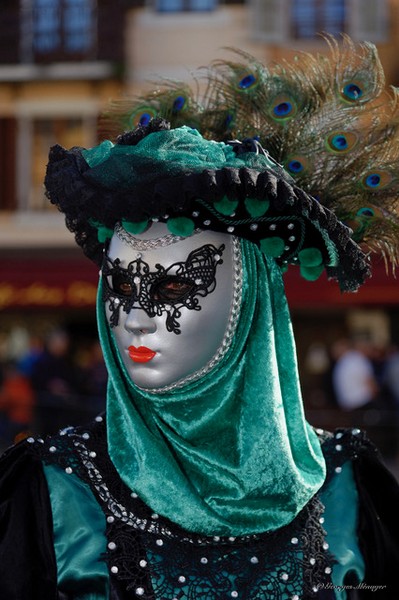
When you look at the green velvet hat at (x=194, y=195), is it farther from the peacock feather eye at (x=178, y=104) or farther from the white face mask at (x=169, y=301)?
the peacock feather eye at (x=178, y=104)

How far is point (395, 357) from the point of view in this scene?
35.8 ft

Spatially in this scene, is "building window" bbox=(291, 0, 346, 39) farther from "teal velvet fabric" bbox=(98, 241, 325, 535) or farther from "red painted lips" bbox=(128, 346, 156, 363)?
"red painted lips" bbox=(128, 346, 156, 363)

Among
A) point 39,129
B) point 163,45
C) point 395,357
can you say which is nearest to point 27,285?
point 39,129

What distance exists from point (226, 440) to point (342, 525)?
36 centimetres

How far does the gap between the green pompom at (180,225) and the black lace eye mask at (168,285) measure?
2.4 inches

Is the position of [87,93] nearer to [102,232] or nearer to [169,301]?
[102,232]

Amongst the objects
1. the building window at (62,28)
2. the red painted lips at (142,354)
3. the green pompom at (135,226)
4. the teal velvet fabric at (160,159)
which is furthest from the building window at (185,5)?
the red painted lips at (142,354)

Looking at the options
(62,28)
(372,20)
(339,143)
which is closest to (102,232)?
(339,143)

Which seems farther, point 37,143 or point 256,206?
point 37,143

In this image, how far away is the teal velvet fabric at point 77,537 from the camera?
96.2 inches

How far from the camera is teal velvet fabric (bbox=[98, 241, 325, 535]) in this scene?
8.14 ft

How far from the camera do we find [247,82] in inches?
112

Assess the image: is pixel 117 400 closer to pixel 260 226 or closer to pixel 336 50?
pixel 260 226

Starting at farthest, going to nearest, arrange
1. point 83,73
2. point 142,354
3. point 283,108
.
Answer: point 83,73 < point 283,108 < point 142,354
